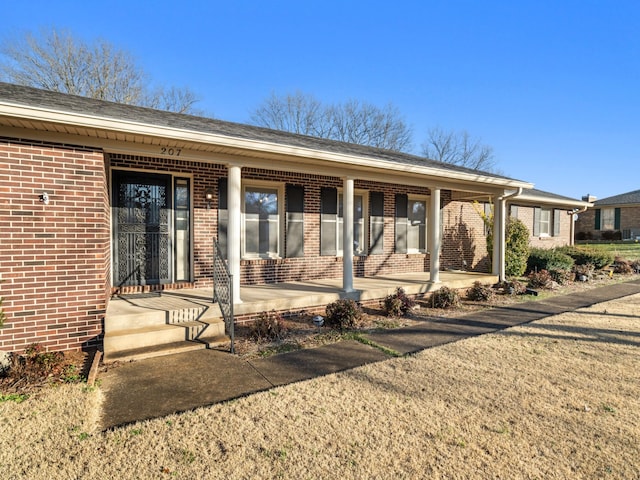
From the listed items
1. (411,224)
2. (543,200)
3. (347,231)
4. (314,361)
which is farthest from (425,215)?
(314,361)

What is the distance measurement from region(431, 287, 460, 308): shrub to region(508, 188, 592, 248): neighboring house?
671 cm

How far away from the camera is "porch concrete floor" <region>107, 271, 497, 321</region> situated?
5422 mm

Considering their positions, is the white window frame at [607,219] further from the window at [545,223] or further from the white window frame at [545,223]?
the window at [545,223]

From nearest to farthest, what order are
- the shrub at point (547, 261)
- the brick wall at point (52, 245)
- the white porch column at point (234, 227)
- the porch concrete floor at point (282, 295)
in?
the brick wall at point (52, 245) < the porch concrete floor at point (282, 295) < the white porch column at point (234, 227) < the shrub at point (547, 261)

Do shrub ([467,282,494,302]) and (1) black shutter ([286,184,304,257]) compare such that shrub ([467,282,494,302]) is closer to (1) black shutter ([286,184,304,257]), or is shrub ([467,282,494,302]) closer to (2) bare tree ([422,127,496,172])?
(1) black shutter ([286,184,304,257])

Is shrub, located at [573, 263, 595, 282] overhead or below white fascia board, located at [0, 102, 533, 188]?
below

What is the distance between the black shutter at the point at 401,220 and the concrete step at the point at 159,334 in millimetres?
5739

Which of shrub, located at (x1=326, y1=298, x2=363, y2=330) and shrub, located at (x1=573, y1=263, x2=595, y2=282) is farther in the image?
shrub, located at (x1=573, y1=263, x2=595, y2=282)

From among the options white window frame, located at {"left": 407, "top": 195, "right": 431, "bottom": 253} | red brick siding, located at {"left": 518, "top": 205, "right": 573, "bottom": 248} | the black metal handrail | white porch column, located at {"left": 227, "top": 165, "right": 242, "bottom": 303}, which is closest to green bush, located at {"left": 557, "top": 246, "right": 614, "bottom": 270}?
red brick siding, located at {"left": 518, "top": 205, "right": 573, "bottom": 248}

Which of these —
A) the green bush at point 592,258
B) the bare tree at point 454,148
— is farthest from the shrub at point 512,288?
the bare tree at point 454,148

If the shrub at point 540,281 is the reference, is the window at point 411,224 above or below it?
above

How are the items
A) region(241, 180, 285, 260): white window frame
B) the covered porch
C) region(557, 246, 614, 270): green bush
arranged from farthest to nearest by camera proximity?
1. region(557, 246, 614, 270): green bush
2. region(241, 180, 285, 260): white window frame
3. the covered porch

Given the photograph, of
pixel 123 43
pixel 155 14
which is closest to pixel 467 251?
pixel 155 14

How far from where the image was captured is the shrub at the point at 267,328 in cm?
523
